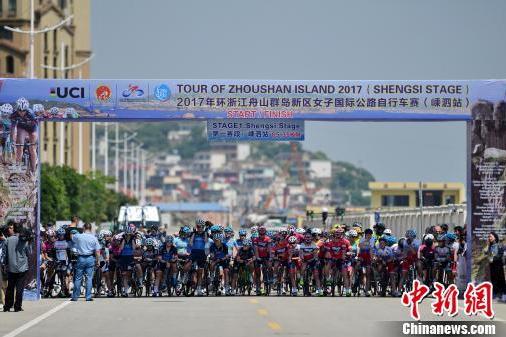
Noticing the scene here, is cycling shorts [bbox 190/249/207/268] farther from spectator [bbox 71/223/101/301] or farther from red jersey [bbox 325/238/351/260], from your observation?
spectator [bbox 71/223/101/301]

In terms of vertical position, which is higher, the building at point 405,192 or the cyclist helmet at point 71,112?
the cyclist helmet at point 71,112

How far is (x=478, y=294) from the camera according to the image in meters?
30.0

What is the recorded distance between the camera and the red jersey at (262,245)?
125ft

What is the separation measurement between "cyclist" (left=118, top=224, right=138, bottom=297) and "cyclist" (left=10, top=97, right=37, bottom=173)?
10.2 ft

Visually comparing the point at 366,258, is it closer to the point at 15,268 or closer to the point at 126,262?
the point at 126,262

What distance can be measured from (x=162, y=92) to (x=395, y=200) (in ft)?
418

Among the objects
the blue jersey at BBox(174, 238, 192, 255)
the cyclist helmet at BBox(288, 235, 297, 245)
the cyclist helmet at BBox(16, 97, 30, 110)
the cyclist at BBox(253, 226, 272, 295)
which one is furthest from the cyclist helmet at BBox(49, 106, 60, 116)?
the cyclist helmet at BBox(288, 235, 297, 245)

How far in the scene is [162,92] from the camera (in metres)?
35.9

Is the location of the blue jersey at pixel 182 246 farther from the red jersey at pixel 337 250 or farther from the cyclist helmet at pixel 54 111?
the cyclist helmet at pixel 54 111

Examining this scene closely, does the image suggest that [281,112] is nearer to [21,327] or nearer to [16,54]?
[21,327]

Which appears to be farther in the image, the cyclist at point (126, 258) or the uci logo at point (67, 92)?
the cyclist at point (126, 258)

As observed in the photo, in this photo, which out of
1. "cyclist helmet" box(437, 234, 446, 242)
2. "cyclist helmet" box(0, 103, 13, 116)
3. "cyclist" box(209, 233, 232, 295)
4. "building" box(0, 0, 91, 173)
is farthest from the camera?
"building" box(0, 0, 91, 173)

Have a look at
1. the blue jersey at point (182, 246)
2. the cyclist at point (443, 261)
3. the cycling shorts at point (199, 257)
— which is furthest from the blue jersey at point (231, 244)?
the cyclist at point (443, 261)

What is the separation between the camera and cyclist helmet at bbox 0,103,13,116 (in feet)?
116
